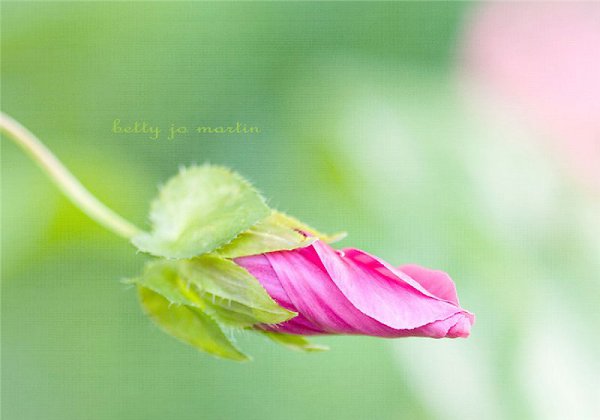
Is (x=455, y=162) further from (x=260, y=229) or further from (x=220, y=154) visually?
(x=260, y=229)

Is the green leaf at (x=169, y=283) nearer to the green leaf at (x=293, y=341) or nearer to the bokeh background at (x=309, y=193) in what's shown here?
the green leaf at (x=293, y=341)

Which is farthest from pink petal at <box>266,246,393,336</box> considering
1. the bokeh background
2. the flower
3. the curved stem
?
the bokeh background

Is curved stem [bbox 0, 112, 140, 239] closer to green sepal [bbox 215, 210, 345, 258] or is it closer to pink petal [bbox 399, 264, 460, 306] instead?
green sepal [bbox 215, 210, 345, 258]

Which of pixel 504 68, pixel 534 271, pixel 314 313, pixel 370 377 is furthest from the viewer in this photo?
pixel 504 68

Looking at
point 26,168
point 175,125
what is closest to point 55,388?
point 26,168

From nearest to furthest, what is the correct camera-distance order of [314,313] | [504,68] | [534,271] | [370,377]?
[314,313] < [534,271] < [370,377] < [504,68]

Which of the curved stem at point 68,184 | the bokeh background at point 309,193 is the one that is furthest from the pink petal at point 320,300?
the bokeh background at point 309,193

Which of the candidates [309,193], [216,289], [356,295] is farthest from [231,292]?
[309,193]
